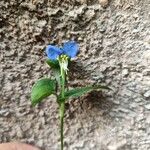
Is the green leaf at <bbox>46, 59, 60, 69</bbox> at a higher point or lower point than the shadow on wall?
higher

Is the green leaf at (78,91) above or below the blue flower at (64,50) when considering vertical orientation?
below

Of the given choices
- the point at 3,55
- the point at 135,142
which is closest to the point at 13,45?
the point at 3,55

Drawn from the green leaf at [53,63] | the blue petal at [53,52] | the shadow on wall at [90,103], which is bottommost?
the shadow on wall at [90,103]

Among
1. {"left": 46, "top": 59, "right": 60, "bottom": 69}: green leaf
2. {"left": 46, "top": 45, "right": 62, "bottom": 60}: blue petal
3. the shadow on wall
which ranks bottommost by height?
the shadow on wall

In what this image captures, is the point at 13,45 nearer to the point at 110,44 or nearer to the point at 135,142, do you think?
the point at 110,44

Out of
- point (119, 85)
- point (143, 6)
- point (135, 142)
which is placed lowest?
point (135, 142)
